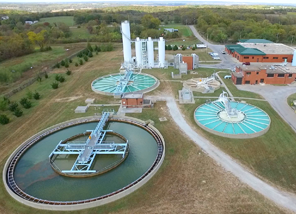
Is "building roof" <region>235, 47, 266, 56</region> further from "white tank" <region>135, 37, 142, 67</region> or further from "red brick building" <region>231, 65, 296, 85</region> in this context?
"white tank" <region>135, 37, 142, 67</region>

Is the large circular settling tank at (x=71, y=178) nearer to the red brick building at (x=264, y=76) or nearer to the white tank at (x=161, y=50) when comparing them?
the red brick building at (x=264, y=76)

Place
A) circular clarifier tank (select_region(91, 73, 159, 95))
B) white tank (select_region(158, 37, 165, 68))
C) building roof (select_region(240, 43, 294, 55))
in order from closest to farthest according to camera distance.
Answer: circular clarifier tank (select_region(91, 73, 159, 95)), white tank (select_region(158, 37, 165, 68)), building roof (select_region(240, 43, 294, 55))

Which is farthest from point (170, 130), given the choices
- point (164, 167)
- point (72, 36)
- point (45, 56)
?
point (72, 36)

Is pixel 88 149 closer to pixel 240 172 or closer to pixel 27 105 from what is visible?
pixel 240 172

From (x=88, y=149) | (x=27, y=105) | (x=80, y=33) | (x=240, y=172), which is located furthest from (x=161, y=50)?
(x=80, y=33)

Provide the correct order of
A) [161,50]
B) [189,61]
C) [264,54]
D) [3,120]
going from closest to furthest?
1. [3,120]
2. [189,61]
3. [161,50]
4. [264,54]

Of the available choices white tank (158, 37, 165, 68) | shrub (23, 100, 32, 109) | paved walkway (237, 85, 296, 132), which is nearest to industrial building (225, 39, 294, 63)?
paved walkway (237, 85, 296, 132)

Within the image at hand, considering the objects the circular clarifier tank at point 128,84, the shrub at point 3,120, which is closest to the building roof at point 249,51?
the circular clarifier tank at point 128,84
